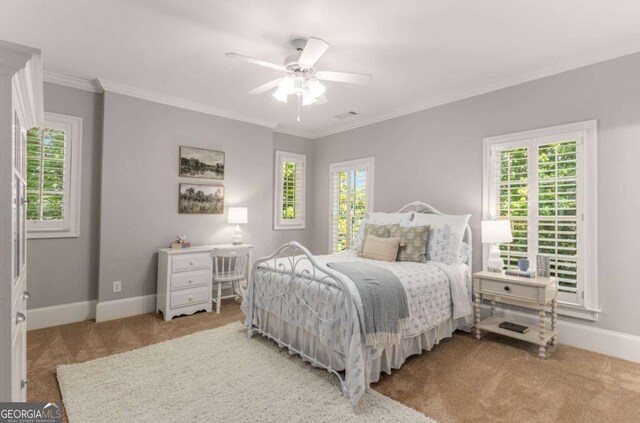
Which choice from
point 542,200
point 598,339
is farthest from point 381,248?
point 598,339

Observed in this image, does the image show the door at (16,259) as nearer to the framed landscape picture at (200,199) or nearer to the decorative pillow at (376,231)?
the framed landscape picture at (200,199)

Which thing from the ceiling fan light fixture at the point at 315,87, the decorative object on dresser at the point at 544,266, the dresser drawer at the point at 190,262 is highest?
the ceiling fan light fixture at the point at 315,87

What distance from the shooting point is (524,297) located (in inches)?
119

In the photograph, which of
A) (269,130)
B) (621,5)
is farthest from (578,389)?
(269,130)

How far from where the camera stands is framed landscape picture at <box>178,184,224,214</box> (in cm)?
448

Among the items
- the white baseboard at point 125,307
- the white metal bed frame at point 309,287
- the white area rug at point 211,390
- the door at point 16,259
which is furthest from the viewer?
the white baseboard at point 125,307

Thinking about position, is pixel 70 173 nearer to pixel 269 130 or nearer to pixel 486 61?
pixel 269 130

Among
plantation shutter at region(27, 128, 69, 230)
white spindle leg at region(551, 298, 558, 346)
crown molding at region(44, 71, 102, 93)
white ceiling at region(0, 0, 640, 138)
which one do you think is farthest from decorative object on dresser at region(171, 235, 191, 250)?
white spindle leg at region(551, 298, 558, 346)

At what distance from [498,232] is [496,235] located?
4 centimetres

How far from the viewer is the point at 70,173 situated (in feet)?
12.3

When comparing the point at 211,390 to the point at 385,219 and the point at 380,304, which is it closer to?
the point at 380,304

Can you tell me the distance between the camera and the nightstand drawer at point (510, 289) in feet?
9.80

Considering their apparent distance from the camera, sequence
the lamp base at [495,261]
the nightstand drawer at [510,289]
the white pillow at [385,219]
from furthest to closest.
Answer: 1. the white pillow at [385,219]
2. the lamp base at [495,261]
3. the nightstand drawer at [510,289]

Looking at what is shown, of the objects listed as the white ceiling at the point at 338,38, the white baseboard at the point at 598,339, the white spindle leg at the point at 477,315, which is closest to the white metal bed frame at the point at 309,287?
the white spindle leg at the point at 477,315
